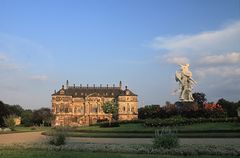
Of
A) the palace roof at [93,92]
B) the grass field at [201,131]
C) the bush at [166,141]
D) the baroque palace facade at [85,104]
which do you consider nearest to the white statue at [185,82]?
the grass field at [201,131]

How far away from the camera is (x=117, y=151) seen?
67.2 ft

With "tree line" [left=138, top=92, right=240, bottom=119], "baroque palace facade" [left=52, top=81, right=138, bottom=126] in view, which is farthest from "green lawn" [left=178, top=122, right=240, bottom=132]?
"baroque palace facade" [left=52, top=81, right=138, bottom=126]

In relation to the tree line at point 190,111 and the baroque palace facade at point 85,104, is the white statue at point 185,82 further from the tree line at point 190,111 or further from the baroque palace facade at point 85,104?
the baroque palace facade at point 85,104

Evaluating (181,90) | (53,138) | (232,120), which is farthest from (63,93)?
(53,138)

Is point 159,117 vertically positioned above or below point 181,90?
below

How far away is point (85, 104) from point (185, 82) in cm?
10579

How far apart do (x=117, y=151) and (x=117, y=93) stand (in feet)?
455

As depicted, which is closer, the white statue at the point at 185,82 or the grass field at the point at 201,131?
the grass field at the point at 201,131

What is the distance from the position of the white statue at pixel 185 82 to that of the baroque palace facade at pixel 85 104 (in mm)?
98171

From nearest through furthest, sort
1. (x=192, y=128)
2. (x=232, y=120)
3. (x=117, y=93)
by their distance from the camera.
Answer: (x=192, y=128) < (x=232, y=120) < (x=117, y=93)

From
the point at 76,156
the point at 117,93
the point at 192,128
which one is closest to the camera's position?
the point at 76,156

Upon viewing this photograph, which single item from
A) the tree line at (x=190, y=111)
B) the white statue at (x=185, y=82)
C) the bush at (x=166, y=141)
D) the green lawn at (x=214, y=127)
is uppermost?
the white statue at (x=185, y=82)

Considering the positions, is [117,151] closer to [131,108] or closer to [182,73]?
[182,73]

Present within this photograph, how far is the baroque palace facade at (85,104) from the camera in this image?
489 feet
